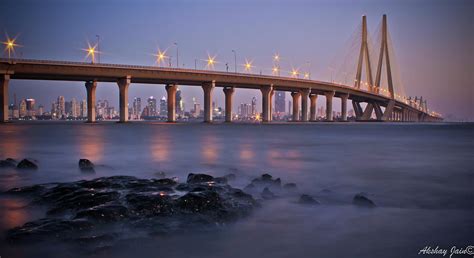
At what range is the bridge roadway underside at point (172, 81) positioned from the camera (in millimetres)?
63188

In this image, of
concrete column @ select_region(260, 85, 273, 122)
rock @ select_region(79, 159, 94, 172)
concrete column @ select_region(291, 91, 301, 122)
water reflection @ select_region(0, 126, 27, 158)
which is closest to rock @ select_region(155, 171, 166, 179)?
rock @ select_region(79, 159, 94, 172)

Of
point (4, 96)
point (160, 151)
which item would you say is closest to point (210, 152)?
point (160, 151)

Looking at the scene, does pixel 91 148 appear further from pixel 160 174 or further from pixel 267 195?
pixel 267 195

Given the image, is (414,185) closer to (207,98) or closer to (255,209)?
(255,209)

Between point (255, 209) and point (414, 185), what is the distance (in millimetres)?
5864

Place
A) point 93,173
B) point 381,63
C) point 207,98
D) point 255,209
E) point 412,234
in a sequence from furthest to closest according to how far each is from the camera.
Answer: point 381,63 < point 207,98 < point 93,173 < point 255,209 < point 412,234

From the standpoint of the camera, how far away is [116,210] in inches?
253

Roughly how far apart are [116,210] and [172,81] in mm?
77080

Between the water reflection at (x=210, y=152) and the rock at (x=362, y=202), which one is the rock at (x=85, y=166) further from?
the rock at (x=362, y=202)

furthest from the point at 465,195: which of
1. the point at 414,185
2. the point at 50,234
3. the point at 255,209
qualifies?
the point at 50,234

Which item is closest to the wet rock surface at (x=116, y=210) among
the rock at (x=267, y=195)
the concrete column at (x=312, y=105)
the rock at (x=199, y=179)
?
the rock at (x=267, y=195)

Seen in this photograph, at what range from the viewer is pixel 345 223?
6.61 metres

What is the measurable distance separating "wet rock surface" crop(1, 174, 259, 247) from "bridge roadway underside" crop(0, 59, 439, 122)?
62.0 m

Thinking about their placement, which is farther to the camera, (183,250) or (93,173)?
(93,173)
